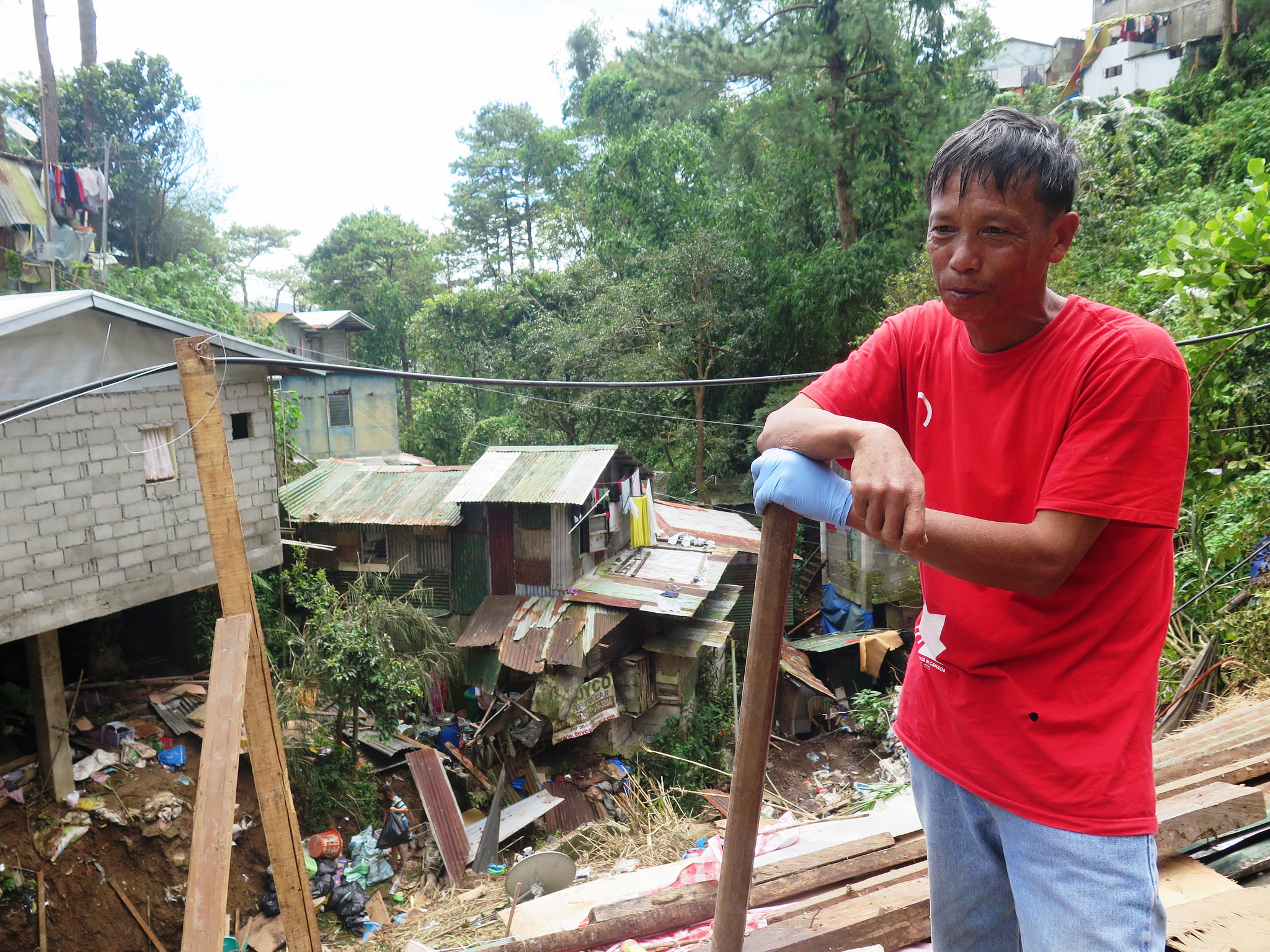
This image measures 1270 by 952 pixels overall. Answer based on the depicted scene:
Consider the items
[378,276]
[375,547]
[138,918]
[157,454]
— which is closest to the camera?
[138,918]

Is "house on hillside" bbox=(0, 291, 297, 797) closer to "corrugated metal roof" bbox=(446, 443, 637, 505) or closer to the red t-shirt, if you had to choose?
"corrugated metal roof" bbox=(446, 443, 637, 505)

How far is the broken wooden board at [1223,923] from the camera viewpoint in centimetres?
198

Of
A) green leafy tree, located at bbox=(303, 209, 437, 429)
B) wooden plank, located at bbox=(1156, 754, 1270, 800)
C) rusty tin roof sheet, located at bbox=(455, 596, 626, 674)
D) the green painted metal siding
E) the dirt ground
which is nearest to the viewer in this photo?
wooden plank, located at bbox=(1156, 754, 1270, 800)

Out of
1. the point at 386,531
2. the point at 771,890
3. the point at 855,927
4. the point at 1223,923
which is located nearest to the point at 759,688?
the point at 855,927

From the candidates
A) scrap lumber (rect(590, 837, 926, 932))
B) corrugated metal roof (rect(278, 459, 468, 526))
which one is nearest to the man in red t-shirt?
scrap lumber (rect(590, 837, 926, 932))

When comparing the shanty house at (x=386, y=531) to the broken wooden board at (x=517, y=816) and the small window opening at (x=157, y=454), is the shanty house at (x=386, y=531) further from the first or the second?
the small window opening at (x=157, y=454)

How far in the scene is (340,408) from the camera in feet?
76.6

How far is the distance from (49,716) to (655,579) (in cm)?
834

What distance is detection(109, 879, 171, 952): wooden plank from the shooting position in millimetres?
8094

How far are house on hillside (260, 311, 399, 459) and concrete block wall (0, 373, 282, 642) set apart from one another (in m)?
12.7

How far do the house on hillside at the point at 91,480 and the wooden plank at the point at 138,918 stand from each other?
4.04ft

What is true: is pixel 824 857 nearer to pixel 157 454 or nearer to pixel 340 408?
pixel 157 454

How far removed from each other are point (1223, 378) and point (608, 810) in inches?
381

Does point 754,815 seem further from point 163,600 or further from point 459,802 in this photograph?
point 163,600
